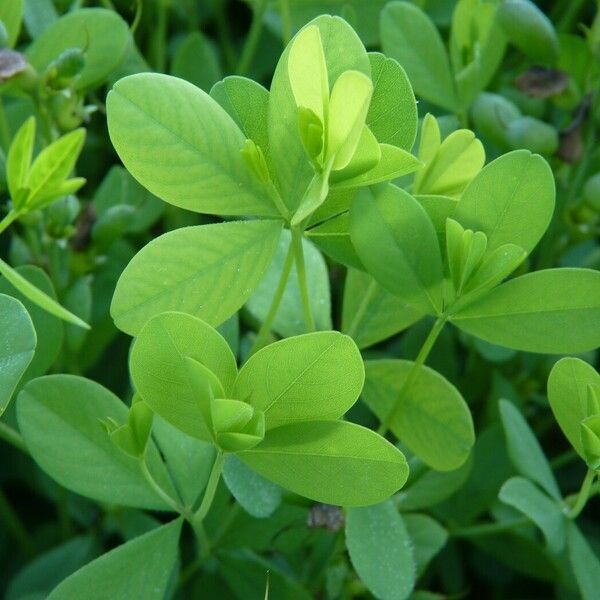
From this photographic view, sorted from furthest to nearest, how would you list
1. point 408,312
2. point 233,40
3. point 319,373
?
1. point 233,40
2. point 408,312
3. point 319,373

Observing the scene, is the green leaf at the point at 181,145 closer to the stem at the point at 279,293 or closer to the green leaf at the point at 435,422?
the stem at the point at 279,293

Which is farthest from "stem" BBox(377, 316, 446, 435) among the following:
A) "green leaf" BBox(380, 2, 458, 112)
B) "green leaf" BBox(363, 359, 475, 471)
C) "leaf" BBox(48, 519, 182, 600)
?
"green leaf" BBox(380, 2, 458, 112)

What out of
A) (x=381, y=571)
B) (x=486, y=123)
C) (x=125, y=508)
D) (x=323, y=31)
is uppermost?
(x=323, y=31)

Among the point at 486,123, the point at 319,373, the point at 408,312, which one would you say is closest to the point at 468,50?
the point at 486,123

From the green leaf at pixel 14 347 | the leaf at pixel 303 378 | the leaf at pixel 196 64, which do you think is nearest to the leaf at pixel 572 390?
the leaf at pixel 303 378

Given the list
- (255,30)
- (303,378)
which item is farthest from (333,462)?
(255,30)

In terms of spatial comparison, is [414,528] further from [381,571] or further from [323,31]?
[323,31]

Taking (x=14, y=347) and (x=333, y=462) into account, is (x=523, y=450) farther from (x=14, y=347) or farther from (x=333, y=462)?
(x=14, y=347)
